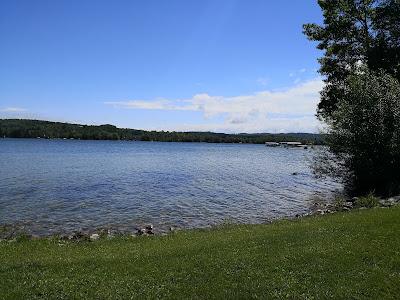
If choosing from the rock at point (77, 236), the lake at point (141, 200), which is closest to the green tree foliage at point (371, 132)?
the lake at point (141, 200)

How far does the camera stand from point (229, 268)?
1310 cm

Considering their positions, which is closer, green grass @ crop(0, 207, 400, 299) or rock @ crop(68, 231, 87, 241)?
green grass @ crop(0, 207, 400, 299)

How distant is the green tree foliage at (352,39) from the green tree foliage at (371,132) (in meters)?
7.56

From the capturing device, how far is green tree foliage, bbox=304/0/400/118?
43.7 meters

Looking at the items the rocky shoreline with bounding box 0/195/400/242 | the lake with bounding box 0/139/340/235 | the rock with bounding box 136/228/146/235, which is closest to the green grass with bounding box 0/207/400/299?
the rocky shoreline with bounding box 0/195/400/242

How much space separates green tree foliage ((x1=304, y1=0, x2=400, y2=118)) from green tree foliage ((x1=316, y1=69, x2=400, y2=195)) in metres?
7.56

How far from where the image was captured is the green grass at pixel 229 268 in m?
11.4

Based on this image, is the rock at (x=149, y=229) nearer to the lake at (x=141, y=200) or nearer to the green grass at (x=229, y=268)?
the lake at (x=141, y=200)

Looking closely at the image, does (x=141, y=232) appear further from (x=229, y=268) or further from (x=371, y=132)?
(x=371, y=132)

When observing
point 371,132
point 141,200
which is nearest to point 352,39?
point 371,132

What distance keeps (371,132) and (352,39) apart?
55.8 feet

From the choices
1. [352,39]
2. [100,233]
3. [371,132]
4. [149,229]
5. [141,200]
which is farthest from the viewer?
[352,39]

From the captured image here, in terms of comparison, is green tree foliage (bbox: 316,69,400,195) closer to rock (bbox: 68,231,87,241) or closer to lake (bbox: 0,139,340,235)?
lake (bbox: 0,139,340,235)

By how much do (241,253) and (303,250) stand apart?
7.21 feet
